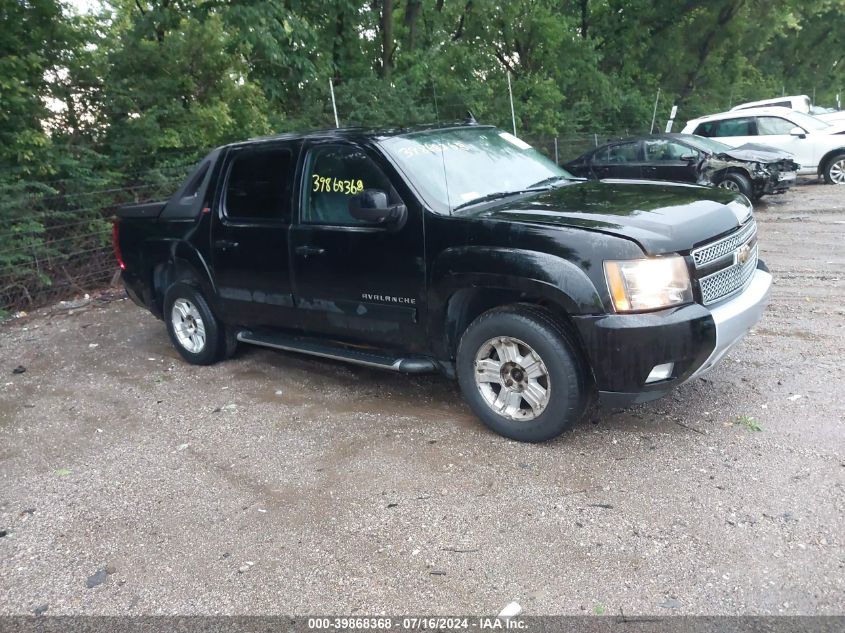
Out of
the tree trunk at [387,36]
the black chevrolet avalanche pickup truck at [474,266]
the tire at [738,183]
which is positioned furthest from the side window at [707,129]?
the black chevrolet avalanche pickup truck at [474,266]

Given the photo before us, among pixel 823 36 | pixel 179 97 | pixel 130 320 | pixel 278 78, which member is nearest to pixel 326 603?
pixel 130 320

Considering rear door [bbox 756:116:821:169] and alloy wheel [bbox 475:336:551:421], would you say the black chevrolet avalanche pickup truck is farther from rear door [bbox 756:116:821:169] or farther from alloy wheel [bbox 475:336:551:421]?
rear door [bbox 756:116:821:169]

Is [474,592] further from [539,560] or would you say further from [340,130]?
[340,130]

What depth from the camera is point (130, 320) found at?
8.44 metres

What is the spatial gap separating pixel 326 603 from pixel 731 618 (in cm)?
162

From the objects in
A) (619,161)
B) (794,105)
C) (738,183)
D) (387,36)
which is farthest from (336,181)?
(794,105)

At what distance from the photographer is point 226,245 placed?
584 centimetres

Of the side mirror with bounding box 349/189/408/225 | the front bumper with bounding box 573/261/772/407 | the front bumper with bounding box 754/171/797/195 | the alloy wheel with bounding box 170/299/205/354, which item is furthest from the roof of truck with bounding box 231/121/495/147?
the front bumper with bounding box 754/171/797/195

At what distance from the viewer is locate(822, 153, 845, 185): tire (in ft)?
50.9

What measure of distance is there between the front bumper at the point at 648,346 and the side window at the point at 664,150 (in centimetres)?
987

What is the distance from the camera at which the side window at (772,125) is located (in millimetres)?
15891

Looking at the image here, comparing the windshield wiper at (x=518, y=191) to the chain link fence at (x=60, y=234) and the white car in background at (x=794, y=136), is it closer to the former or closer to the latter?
the chain link fence at (x=60, y=234)

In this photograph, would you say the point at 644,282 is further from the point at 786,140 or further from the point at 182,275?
the point at 786,140

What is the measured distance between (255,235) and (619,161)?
32.6ft
